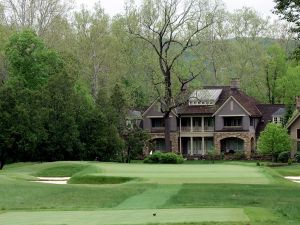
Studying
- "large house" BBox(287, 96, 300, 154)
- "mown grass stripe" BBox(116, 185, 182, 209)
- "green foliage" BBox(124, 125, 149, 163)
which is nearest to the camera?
"mown grass stripe" BBox(116, 185, 182, 209)

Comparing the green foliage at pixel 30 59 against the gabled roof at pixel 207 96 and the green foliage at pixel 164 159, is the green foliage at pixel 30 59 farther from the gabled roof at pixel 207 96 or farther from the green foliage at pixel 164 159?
the gabled roof at pixel 207 96

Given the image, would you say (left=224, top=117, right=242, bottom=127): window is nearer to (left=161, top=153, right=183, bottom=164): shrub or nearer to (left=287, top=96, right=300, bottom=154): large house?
(left=287, top=96, right=300, bottom=154): large house

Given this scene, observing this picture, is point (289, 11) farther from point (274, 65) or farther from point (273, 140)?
point (274, 65)

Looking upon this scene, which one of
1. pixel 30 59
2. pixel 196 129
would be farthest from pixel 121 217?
pixel 196 129

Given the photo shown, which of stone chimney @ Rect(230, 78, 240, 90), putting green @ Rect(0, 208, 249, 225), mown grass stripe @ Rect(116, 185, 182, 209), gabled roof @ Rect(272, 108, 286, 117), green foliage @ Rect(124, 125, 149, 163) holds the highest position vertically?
stone chimney @ Rect(230, 78, 240, 90)

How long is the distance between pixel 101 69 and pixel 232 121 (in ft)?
57.5

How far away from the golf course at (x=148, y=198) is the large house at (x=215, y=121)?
38.7 metres

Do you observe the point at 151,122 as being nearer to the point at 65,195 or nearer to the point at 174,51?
the point at 174,51

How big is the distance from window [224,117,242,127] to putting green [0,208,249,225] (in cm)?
6176

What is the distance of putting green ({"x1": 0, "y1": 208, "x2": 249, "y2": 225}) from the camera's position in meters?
16.2

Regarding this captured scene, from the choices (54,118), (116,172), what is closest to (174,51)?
(54,118)

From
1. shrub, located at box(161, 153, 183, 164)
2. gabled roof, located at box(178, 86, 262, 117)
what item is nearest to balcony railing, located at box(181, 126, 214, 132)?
gabled roof, located at box(178, 86, 262, 117)

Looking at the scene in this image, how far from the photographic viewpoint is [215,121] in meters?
80.6

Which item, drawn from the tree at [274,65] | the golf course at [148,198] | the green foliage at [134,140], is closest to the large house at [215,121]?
the tree at [274,65]
